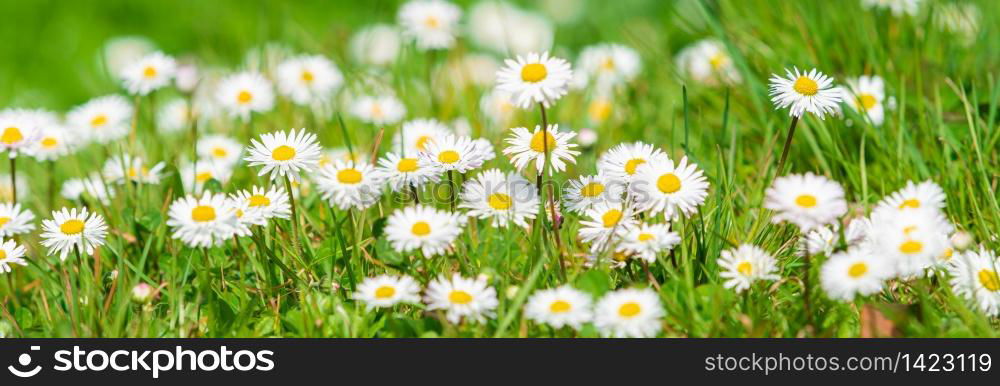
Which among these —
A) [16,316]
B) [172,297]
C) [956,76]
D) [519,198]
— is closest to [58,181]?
[16,316]

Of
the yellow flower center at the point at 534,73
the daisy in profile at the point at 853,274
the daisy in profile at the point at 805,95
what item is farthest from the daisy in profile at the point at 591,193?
the daisy in profile at the point at 853,274

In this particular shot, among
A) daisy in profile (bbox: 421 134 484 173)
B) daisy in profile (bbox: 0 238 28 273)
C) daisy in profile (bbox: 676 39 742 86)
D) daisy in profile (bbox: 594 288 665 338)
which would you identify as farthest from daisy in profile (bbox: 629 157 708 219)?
daisy in profile (bbox: 676 39 742 86)

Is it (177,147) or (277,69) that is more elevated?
(277,69)

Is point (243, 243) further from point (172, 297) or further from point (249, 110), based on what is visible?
point (249, 110)

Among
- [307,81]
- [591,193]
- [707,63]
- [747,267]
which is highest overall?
[707,63]

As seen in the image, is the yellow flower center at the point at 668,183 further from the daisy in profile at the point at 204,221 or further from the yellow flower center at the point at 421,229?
the daisy in profile at the point at 204,221

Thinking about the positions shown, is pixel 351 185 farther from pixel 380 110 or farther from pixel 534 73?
pixel 380 110

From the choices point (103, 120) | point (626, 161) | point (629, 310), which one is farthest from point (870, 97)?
point (103, 120)
